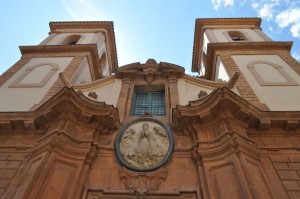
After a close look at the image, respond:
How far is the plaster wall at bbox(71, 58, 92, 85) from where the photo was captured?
43.4ft

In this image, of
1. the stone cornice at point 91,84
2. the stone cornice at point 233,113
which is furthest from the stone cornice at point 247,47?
the stone cornice at point 233,113

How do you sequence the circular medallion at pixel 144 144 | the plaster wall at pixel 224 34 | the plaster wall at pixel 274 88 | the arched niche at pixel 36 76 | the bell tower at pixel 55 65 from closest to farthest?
the circular medallion at pixel 144 144 < the plaster wall at pixel 274 88 < the bell tower at pixel 55 65 < the arched niche at pixel 36 76 < the plaster wall at pixel 224 34

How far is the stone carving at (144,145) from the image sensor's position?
7539 millimetres

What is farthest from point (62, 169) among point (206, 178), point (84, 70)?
point (84, 70)

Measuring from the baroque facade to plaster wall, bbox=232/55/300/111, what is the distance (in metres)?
0.07

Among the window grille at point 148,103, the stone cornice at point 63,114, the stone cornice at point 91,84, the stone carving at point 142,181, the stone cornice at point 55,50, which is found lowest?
the stone carving at point 142,181

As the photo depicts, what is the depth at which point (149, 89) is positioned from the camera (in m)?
11.8

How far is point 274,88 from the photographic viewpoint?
10.9m

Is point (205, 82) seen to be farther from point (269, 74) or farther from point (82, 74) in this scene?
point (82, 74)

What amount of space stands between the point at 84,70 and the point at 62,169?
28.2ft

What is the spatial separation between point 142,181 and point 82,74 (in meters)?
8.97

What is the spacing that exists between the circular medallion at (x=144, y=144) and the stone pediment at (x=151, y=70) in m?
3.87

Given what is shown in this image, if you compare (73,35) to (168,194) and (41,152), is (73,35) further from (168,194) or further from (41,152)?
(168,194)

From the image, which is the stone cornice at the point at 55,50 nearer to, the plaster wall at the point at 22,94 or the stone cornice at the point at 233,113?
the plaster wall at the point at 22,94
